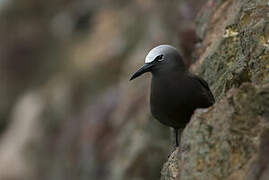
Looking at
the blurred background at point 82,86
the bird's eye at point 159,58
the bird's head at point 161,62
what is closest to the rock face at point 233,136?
the bird's head at point 161,62

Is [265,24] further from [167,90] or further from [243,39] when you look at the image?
[167,90]

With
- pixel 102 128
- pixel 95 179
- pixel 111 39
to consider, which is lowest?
pixel 95 179

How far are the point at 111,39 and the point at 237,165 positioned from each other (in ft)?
84.3

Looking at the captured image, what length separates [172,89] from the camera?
1027 cm

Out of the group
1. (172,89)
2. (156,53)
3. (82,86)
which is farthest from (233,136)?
(82,86)

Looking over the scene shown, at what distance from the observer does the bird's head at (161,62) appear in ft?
34.6

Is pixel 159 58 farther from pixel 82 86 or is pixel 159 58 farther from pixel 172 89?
pixel 82 86

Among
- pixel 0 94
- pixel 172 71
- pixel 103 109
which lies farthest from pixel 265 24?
pixel 0 94

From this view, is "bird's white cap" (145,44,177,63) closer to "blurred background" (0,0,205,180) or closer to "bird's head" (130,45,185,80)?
"bird's head" (130,45,185,80)

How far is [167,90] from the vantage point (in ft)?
33.7

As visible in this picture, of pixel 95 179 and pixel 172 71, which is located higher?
pixel 172 71

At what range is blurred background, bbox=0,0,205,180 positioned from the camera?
1812cm

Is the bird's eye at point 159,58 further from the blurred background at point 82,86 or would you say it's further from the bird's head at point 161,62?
the blurred background at point 82,86

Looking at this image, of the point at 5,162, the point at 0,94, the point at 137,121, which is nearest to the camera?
the point at 137,121
